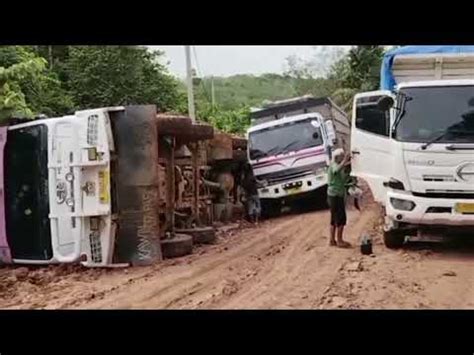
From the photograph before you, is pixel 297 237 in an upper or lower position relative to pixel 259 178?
lower

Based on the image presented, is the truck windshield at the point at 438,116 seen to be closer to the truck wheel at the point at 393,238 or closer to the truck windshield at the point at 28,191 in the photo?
the truck wheel at the point at 393,238

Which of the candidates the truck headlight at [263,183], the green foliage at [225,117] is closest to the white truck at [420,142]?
the green foliage at [225,117]

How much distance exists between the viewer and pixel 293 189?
20.9 ft

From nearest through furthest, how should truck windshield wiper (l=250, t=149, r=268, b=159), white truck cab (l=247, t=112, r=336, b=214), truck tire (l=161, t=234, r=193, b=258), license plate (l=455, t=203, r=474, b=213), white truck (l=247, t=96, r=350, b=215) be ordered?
license plate (l=455, t=203, r=474, b=213) → truck tire (l=161, t=234, r=193, b=258) → white truck (l=247, t=96, r=350, b=215) → white truck cab (l=247, t=112, r=336, b=214) → truck windshield wiper (l=250, t=149, r=268, b=159)

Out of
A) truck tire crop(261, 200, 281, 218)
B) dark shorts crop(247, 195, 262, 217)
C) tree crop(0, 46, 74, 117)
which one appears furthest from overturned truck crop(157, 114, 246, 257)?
tree crop(0, 46, 74, 117)

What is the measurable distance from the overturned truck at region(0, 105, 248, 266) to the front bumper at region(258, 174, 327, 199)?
1208 mm

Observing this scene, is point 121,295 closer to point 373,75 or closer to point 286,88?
point 286,88

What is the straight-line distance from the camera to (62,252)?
538 centimetres

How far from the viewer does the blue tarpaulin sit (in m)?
5.41

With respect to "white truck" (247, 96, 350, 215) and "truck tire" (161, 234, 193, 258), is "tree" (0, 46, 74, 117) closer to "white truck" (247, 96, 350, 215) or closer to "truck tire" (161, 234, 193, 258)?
"truck tire" (161, 234, 193, 258)
